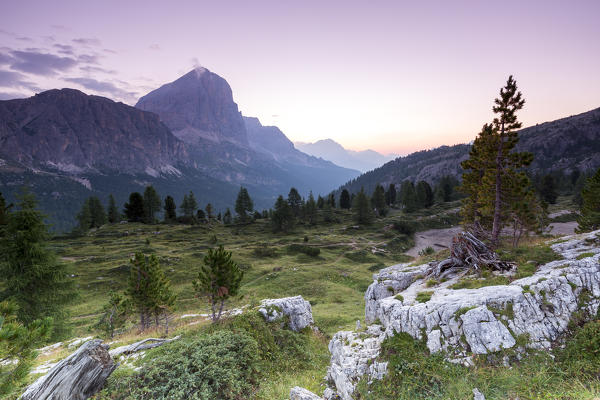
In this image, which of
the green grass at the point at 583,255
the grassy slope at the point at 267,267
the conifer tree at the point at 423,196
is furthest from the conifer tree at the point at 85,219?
the conifer tree at the point at 423,196

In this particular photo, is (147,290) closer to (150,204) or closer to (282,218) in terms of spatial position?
(282,218)

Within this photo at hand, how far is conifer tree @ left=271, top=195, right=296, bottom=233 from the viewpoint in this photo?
90188mm

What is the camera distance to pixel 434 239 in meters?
80.1

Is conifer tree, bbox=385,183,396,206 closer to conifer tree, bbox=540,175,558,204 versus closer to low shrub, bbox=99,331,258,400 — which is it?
conifer tree, bbox=540,175,558,204

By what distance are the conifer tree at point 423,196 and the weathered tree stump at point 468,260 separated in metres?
108

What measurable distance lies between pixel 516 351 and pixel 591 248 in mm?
9579

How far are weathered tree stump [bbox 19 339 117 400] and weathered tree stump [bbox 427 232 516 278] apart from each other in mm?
18820

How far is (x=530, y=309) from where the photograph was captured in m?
10.2

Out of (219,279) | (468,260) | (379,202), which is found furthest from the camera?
(379,202)

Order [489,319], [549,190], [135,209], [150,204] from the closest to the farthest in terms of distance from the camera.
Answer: [489,319]
[549,190]
[135,209]
[150,204]

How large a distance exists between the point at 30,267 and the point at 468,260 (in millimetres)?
33592

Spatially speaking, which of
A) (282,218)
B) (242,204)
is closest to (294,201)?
(242,204)

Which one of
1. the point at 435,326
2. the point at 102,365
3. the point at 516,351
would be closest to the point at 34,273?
the point at 102,365

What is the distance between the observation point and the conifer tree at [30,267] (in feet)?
68.1
